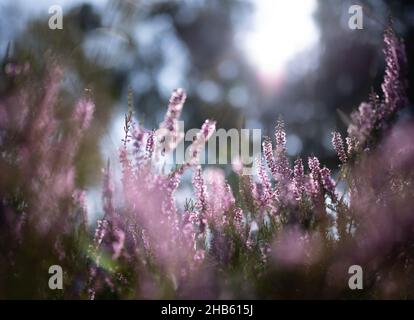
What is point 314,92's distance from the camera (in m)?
7.50

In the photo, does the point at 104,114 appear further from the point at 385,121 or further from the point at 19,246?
the point at 385,121

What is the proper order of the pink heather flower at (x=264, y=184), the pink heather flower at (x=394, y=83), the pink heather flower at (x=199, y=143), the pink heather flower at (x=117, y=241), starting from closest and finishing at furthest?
the pink heather flower at (x=117, y=241) → the pink heather flower at (x=199, y=143) → the pink heather flower at (x=394, y=83) → the pink heather flower at (x=264, y=184)

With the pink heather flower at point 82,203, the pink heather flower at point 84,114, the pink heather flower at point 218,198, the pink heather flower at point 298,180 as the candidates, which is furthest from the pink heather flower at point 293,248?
the pink heather flower at point 84,114

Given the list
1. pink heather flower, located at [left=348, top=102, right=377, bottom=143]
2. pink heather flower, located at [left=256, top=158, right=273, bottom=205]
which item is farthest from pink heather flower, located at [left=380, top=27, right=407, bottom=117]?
pink heather flower, located at [left=256, top=158, right=273, bottom=205]

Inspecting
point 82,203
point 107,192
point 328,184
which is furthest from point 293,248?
point 82,203

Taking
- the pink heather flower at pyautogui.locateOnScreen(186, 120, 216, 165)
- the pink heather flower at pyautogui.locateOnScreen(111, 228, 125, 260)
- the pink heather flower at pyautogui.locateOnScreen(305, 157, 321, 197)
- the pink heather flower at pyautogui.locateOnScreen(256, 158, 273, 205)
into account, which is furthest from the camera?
the pink heather flower at pyautogui.locateOnScreen(256, 158, 273, 205)

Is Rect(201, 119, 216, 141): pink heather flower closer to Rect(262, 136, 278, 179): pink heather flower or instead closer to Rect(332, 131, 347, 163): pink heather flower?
Rect(262, 136, 278, 179): pink heather flower

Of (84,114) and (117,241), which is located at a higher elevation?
(84,114)

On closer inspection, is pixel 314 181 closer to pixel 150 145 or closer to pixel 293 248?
pixel 293 248

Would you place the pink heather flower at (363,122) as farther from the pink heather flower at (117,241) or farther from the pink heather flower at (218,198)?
the pink heather flower at (117,241)

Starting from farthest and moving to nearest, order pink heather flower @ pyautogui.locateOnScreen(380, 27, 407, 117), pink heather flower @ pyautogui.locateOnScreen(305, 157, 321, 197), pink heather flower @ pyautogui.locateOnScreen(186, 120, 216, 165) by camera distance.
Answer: pink heather flower @ pyautogui.locateOnScreen(305, 157, 321, 197) → pink heather flower @ pyautogui.locateOnScreen(380, 27, 407, 117) → pink heather flower @ pyautogui.locateOnScreen(186, 120, 216, 165)

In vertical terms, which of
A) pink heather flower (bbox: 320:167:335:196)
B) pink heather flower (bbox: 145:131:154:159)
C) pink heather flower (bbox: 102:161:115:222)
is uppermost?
pink heather flower (bbox: 145:131:154:159)
